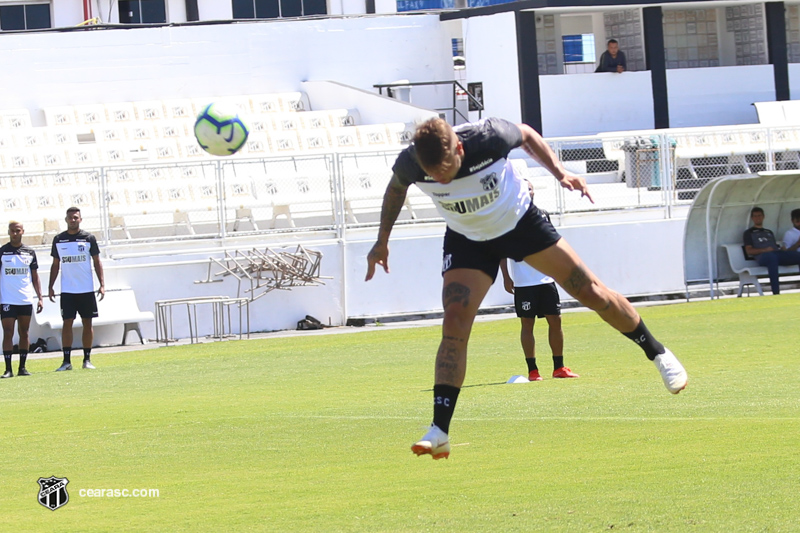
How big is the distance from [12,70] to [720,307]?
1884 centimetres

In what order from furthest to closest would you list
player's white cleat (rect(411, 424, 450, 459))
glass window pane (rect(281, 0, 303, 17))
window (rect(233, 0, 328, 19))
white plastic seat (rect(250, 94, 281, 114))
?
glass window pane (rect(281, 0, 303, 17)), window (rect(233, 0, 328, 19)), white plastic seat (rect(250, 94, 281, 114)), player's white cleat (rect(411, 424, 450, 459))

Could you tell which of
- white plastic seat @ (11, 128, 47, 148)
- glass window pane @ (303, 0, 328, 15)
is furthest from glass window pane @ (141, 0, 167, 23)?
white plastic seat @ (11, 128, 47, 148)

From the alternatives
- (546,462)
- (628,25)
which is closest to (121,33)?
(628,25)

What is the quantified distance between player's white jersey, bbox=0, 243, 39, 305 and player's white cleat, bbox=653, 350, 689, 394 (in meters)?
12.0

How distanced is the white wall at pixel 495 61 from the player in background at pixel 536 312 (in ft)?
62.6

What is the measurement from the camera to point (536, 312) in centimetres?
1210

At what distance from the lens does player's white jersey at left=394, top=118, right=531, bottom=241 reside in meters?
6.46

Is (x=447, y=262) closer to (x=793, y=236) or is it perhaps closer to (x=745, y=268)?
(x=745, y=268)

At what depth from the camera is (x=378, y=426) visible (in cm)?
930

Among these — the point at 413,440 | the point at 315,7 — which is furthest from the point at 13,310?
the point at 315,7

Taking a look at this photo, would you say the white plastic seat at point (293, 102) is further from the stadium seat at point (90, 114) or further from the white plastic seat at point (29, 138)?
the white plastic seat at point (29, 138)

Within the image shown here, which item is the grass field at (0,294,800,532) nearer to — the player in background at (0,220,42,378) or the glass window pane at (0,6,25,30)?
the player in background at (0,220,42,378)

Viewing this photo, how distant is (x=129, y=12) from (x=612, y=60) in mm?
13892

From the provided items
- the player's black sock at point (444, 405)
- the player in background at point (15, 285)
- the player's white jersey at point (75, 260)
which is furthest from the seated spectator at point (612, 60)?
the player's black sock at point (444, 405)
